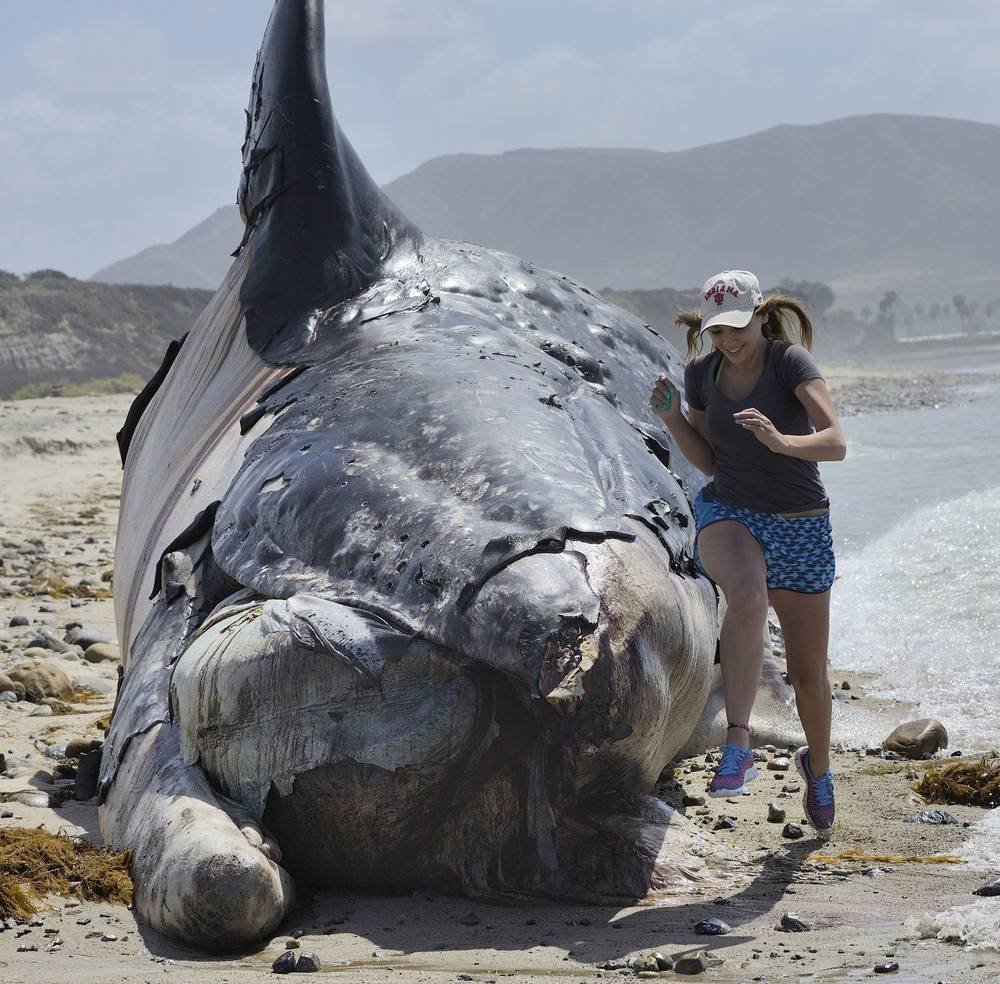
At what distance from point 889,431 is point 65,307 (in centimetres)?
2952

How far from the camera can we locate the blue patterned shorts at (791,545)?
4.01 metres

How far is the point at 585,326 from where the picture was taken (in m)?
5.61

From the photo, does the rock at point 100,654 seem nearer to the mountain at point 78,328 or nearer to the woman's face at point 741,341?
the woman's face at point 741,341

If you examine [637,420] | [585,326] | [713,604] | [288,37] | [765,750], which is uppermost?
[288,37]

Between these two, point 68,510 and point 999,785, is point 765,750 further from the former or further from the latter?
point 68,510

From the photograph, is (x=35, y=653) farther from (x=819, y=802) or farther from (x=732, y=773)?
(x=732, y=773)

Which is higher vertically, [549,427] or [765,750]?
[549,427]

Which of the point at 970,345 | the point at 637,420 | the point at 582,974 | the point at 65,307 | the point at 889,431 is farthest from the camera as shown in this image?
the point at 970,345

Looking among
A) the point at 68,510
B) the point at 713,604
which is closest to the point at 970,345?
the point at 68,510

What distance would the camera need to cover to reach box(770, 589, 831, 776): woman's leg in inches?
161

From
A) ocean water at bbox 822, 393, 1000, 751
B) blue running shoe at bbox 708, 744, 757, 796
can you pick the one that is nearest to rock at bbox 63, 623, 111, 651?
ocean water at bbox 822, 393, 1000, 751

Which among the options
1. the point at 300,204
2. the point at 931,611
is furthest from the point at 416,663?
the point at 931,611

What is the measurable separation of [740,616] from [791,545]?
31 centimetres

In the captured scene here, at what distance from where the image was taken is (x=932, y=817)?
4363 mm
